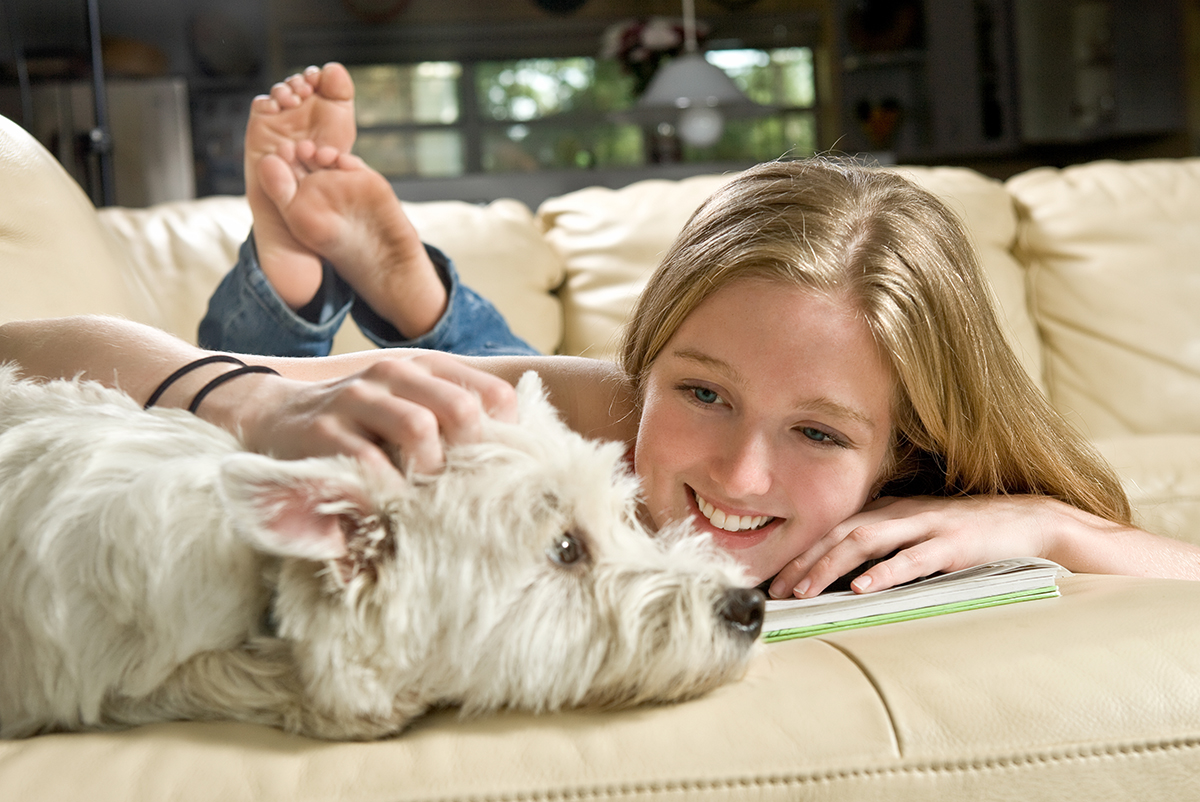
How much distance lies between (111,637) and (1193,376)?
2906mm

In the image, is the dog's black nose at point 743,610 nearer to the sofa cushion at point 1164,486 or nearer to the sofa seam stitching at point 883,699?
the sofa seam stitching at point 883,699

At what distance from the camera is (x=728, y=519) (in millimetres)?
1351

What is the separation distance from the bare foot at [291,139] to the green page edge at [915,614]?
126 cm

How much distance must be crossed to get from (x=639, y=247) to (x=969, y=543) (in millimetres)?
1758

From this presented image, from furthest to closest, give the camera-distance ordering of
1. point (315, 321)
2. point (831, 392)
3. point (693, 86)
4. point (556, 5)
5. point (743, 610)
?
point (556, 5) < point (693, 86) < point (315, 321) < point (831, 392) < point (743, 610)

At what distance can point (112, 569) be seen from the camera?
0.83m

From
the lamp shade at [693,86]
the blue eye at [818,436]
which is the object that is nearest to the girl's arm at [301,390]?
the blue eye at [818,436]

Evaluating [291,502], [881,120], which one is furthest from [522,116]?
[291,502]

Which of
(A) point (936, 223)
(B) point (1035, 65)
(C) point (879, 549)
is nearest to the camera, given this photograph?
(C) point (879, 549)

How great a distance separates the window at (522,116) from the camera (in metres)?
8.34

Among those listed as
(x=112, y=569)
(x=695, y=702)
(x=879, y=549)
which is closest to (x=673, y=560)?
(x=695, y=702)

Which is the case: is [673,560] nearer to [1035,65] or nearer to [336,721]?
[336,721]

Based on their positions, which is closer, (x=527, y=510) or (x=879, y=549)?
(x=527, y=510)

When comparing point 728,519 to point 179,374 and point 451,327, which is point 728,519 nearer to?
point 179,374
